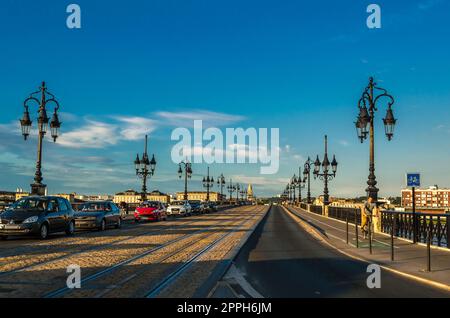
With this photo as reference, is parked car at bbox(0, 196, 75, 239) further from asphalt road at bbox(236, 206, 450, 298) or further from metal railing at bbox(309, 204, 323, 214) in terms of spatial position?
metal railing at bbox(309, 204, 323, 214)

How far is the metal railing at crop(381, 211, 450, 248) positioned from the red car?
19.9m

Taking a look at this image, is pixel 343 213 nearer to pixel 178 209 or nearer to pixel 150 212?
pixel 150 212

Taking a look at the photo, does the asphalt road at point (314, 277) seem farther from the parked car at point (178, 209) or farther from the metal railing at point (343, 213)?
the parked car at point (178, 209)

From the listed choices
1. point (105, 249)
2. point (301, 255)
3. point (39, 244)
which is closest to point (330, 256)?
point (301, 255)

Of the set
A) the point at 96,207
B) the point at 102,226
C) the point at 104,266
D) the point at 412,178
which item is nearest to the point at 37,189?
the point at 96,207

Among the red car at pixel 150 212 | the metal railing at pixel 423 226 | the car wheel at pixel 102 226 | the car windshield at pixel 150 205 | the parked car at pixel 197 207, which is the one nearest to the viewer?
the metal railing at pixel 423 226

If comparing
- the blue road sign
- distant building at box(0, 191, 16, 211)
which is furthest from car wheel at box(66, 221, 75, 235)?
the blue road sign

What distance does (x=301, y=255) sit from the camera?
1431 centimetres

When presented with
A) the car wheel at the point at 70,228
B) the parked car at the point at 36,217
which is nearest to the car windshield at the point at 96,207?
the car wheel at the point at 70,228

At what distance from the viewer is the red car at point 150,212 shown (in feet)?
120

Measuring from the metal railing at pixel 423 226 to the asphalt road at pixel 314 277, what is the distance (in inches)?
112

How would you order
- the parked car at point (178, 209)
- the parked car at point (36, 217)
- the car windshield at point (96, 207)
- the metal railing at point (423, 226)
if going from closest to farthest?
the metal railing at point (423, 226)
the parked car at point (36, 217)
the car windshield at point (96, 207)
the parked car at point (178, 209)
